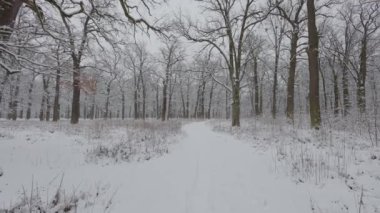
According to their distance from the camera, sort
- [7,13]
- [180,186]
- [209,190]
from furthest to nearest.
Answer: [7,13] → [180,186] → [209,190]

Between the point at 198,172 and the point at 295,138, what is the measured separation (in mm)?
5240

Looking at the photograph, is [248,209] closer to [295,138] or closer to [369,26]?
[295,138]

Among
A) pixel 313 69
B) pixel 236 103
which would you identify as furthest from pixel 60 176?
pixel 236 103

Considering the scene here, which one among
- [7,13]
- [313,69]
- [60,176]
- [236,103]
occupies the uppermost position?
[7,13]

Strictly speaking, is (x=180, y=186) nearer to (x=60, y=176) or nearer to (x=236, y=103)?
(x=60, y=176)

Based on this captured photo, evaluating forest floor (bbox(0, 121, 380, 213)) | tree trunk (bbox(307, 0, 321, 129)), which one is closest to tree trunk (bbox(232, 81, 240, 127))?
tree trunk (bbox(307, 0, 321, 129))

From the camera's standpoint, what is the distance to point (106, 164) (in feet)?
17.0

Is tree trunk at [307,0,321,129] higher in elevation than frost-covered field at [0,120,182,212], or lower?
higher

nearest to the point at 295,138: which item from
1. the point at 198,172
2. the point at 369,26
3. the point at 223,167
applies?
the point at 223,167

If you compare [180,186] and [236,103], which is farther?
[236,103]

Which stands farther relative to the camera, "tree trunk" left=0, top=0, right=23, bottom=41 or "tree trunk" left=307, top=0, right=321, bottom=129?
"tree trunk" left=307, top=0, right=321, bottom=129

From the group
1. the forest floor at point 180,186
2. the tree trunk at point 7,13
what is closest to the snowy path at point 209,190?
the forest floor at point 180,186

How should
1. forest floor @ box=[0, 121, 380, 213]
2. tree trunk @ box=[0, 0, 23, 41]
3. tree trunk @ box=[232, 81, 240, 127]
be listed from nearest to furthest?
forest floor @ box=[0, 121, 380, 213] → tree trunk @ box=[0, 0, 23, 41] → tree trunk @ box=[232, 81, 240, 127]

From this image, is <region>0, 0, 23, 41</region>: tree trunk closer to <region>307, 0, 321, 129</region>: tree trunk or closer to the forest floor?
the forest floor
